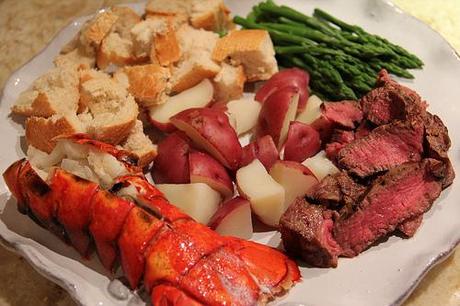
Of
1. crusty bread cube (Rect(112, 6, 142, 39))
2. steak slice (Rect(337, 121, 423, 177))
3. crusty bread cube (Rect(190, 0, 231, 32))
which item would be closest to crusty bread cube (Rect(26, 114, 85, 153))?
crusty bread cube (Rect(112, 6, 142, 39))

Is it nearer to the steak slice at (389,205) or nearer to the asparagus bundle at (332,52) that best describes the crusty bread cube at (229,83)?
the asparagus bundle at (332,52)

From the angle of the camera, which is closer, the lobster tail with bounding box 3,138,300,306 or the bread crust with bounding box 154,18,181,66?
the lobster tail with bounding box 3,138,300,306

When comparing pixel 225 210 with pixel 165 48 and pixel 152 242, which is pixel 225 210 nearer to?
pixel 152 242

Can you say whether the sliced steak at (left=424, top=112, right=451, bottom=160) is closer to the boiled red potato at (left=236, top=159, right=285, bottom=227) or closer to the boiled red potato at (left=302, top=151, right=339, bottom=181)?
the boiled red potato at (left=302, top=151, right=339, bottom=181)

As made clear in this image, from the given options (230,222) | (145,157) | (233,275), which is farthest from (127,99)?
(233,275)

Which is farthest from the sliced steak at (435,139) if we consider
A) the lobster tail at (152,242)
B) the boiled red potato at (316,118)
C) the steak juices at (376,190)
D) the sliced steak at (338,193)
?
the lobster tail at (152,242)

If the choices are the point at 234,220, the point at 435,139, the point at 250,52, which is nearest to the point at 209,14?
the point at 250,52
